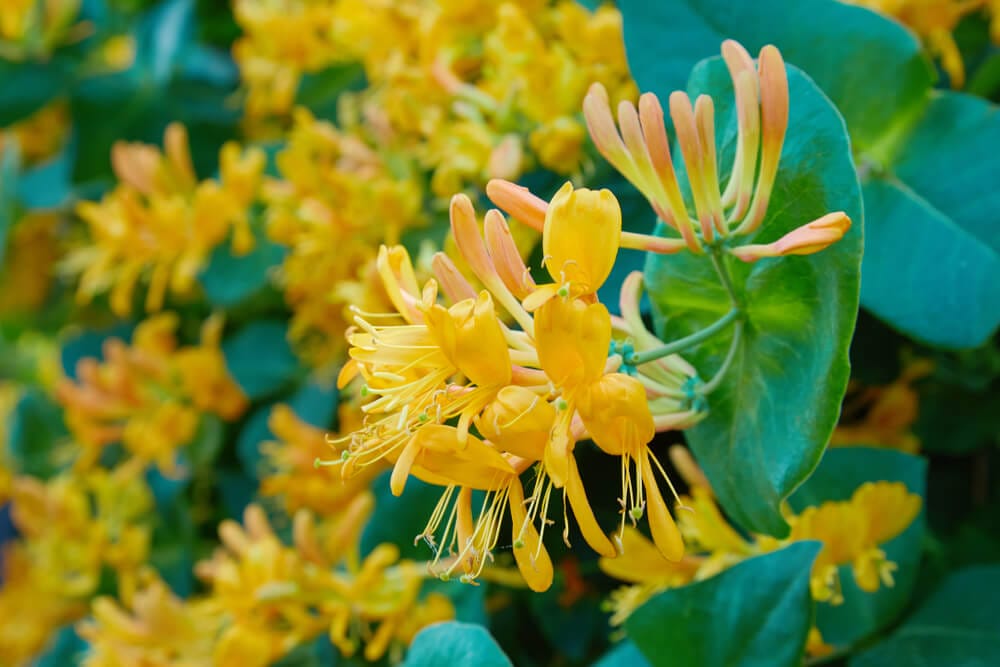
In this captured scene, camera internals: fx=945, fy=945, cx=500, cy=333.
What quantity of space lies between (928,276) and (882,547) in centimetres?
16

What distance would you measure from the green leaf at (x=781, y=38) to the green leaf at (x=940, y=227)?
34 millimetres

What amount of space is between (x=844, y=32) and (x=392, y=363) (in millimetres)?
282

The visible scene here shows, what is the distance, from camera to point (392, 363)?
1.17 ft

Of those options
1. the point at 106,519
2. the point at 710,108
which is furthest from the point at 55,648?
the point at 710,108

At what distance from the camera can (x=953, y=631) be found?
0.51 m

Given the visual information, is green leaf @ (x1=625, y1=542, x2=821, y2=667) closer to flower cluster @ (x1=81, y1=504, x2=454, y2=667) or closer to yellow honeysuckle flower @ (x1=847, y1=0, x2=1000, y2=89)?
flower cluster @ (x1=81, y1=504, x2=454, y2=667)

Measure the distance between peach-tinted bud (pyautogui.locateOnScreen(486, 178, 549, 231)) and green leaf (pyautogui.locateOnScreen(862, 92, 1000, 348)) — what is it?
0.19 m

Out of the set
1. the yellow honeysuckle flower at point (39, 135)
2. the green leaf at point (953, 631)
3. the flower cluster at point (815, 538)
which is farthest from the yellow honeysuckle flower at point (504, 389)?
the yellow honeysuckle flower at point (39, 135)

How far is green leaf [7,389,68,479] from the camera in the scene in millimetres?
1140

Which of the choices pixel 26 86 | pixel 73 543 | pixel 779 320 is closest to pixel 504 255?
pixel 779 320

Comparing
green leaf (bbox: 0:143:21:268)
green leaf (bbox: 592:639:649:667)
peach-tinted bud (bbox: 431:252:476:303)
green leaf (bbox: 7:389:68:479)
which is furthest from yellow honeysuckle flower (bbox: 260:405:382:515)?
green leaf (bbox: 0:143:21:268)

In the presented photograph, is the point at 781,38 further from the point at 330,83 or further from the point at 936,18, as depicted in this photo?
the point at 330,83

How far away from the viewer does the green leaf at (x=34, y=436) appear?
1.14 m

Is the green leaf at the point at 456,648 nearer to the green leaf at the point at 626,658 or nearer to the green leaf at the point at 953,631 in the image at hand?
the green leaf at the point at 626,658
